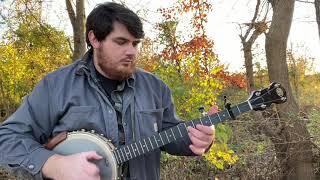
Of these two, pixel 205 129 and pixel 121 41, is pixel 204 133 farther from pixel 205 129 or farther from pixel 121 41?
pixel 121 41

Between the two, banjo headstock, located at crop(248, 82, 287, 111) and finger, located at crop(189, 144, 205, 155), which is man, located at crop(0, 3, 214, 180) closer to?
finger, located at crop(189, 144, 205, 155)

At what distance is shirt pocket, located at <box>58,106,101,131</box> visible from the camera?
84.7 inches

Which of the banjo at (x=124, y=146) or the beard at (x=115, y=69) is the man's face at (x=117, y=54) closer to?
the beard at (x=115, y=69)

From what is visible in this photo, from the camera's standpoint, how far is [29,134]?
2137 millimetres

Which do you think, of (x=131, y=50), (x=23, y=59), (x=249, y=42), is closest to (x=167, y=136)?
(x=131, y=50)

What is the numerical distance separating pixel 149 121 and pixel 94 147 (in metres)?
0.30

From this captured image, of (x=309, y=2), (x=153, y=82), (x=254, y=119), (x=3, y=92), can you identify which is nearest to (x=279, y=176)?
(x=254, y=119)

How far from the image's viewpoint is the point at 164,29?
8.91 metres

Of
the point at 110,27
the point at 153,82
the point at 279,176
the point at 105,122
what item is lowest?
the point at 279,176

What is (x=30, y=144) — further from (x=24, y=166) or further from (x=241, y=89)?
(x=241, y=89)

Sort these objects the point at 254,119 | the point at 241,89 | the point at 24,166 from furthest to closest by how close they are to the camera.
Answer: the point at 241,89 < the point at 254,119 < the point at 24,166

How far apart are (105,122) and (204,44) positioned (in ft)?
17.7

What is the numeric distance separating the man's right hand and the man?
0.02 meters

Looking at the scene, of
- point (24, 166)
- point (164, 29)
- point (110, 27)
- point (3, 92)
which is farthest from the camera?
point (3, 92)
